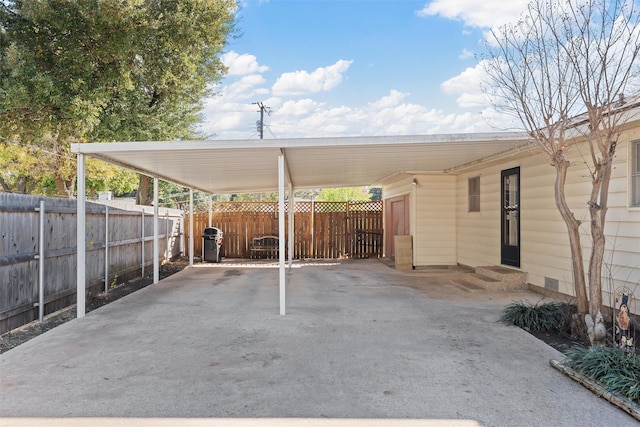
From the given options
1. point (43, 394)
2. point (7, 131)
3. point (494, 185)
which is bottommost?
point (43, 394)

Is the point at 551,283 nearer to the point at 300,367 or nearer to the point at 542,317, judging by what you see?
the point at 542,317

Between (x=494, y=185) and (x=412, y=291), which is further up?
(x=494, y=185)

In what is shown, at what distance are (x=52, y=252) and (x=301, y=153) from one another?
3.61m

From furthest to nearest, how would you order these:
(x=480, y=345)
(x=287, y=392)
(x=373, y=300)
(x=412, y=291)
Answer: (x=412, y=291) → (x=373, y=300) → (x=480, y=345) → (x=287, y=392)

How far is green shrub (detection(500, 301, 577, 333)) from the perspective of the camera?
4.60 meters

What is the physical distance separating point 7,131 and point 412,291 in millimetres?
9161

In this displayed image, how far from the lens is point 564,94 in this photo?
14.8ft

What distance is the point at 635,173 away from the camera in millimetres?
4773

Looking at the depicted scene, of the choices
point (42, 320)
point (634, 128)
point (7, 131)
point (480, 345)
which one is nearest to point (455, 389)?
point (480, 345)

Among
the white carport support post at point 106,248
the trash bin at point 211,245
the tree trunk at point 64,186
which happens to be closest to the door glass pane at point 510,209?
the white carport support post at point 106,248

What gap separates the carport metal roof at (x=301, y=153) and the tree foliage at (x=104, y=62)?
2.15 m

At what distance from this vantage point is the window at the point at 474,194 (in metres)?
9.00

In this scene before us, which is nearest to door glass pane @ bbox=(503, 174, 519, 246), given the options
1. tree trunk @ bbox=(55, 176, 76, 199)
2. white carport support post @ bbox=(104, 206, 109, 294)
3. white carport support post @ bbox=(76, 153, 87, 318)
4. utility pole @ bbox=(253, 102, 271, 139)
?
white carport support post @ bbox=(76, 153, 87, 318)

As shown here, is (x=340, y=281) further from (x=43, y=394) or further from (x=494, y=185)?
(x=43, y=394)
